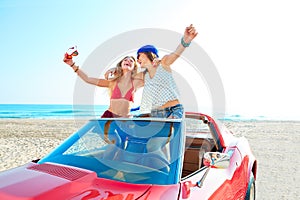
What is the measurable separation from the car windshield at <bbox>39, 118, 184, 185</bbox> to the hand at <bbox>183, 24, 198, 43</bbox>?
88 centimetres

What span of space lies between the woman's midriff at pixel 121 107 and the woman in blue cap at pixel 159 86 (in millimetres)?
208

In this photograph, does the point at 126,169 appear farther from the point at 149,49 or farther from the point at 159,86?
the point at 149,49

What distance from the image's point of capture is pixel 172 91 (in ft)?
10.1

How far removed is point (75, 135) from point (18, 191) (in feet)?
3.48

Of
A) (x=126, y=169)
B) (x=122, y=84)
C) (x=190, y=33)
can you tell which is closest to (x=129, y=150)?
(x=126, y=169)

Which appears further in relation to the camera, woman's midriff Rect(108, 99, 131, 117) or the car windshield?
woman's midriff Rect(108, 99, 131, 117)

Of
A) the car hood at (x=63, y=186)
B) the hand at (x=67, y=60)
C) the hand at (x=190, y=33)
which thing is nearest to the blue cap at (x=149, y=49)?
the hand at (x=190, y=33)

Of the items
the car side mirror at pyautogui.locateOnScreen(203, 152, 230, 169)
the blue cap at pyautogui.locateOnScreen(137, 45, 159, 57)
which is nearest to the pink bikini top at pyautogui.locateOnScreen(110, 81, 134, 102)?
the blue cap at pyautogui.locateOnScreen(137, 45, 159, 57)

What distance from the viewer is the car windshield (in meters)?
2.08

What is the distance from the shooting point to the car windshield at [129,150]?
6.82 ft

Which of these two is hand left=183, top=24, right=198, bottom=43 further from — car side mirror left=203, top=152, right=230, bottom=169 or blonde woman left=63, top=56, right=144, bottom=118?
car side mirror left=203, top=152, right=230, bottom=169

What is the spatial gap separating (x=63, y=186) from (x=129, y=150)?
0.79 metres

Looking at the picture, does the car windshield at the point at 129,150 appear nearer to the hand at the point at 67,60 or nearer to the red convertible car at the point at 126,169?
the red convertible car at the point at 126,169

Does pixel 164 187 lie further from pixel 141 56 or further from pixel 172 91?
pixel 141 56
